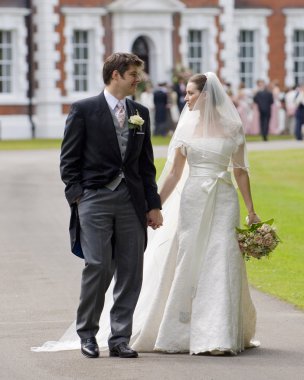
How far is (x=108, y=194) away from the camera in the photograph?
29.8 ft

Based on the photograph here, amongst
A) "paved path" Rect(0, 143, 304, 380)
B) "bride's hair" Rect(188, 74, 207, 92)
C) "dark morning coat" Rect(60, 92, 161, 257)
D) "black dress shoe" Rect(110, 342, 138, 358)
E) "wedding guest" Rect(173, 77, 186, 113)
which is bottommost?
"paved path" Rect(0, 143, 304, 380)

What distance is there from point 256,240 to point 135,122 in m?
1.17

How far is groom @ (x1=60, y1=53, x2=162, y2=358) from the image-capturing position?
29.7 feet

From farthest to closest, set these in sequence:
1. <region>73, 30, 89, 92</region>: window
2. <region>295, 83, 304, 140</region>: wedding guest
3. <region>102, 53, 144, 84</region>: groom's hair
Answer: <region>73, 30, 89, 92</region>: window
<region>295, 83, 304, 140</region>: wedding guest
<region>102, 53, 144, 84</region>: groom's hair

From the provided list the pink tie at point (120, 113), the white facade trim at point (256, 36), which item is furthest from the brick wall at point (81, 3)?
the pink tie at point (120, 113)

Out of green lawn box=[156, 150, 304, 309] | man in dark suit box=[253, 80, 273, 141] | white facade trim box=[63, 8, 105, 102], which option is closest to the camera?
green lawn box=[156, 150, 304, 309]

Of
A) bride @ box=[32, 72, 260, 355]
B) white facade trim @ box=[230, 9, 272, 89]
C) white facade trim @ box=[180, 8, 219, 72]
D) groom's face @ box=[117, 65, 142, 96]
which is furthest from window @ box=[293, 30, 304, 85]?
groom's face @ box=[117, 65, 142, 96]

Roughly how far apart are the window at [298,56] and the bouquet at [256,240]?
39771 mm

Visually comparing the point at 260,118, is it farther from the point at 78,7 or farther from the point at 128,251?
the point at 128,251

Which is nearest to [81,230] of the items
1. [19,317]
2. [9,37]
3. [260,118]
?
[19,317]

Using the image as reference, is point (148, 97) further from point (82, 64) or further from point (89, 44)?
point (89, 44)

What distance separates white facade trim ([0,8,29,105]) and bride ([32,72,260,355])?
34.0 meters

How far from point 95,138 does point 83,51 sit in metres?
36.2

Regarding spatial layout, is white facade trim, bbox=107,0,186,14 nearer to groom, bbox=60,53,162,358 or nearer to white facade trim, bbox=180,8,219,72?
white facade trim, bbox=180,8,219,72
